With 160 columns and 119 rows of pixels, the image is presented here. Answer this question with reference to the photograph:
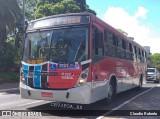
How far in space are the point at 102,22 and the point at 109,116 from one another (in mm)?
3815

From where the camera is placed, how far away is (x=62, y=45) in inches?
397

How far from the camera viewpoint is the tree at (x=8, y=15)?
28.1 m

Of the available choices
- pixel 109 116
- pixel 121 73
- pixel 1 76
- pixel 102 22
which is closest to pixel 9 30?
pixel 1 76

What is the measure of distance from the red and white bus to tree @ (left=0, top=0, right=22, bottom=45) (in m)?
18.0

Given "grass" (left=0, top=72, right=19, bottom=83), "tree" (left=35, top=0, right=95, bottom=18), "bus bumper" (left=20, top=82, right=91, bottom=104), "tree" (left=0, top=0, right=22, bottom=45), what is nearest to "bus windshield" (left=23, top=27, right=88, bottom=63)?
"bus bumper" (left=20, top=82, right=91, bottom=104)

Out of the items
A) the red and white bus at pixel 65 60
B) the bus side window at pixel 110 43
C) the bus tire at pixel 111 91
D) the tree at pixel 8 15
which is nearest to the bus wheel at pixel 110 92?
the bus tire at pixel 111 91

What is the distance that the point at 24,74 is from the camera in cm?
1059

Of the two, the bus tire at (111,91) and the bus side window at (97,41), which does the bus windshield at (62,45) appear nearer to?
the bus side window at (97,41)

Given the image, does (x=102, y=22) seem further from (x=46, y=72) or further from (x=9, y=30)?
(x=9, y=30)

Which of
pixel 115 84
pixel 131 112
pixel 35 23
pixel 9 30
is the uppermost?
pixel 9 30

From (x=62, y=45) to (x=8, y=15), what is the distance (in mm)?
19957

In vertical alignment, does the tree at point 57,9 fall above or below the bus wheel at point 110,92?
above

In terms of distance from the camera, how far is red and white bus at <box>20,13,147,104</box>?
9758mm

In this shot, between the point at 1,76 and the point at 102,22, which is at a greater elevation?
the point at 102,22
